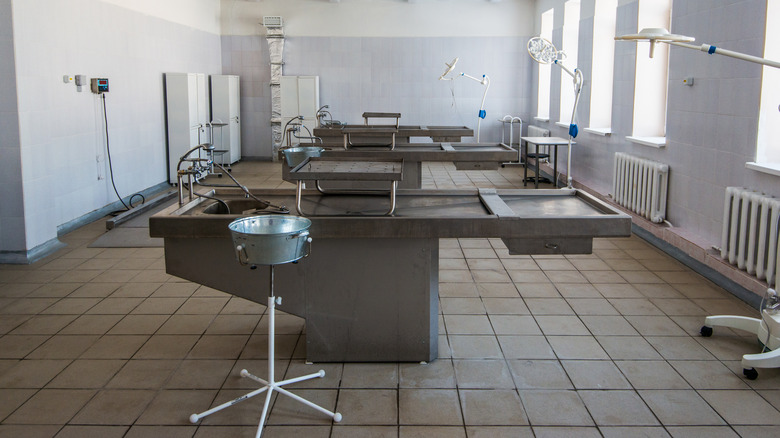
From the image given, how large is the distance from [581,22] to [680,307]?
5218 millimetres

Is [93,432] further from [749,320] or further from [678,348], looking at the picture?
[749,320]

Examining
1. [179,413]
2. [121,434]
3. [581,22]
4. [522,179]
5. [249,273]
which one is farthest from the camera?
[522,179]

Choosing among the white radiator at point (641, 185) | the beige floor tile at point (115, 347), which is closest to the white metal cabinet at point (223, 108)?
the white radiator at point (641, 185)

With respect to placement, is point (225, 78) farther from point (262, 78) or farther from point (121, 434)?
point (121, 434)

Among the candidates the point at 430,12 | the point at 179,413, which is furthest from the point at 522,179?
the point at 179,413

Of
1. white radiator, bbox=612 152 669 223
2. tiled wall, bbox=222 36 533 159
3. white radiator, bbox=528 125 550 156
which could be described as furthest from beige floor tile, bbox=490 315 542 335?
tiled wall, bbox=222 36 533 159

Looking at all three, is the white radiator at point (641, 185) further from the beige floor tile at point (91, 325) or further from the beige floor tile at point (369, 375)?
the beige floor tile at point (91, 325)

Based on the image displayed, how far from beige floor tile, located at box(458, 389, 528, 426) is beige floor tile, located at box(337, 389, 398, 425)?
1.02ft

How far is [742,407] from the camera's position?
9.17 feet

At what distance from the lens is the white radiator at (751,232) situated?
3879mm

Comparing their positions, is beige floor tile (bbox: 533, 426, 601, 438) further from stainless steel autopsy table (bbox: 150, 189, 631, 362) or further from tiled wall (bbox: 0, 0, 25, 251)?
tiled wall (bbox: 0, 0, 25, 251)

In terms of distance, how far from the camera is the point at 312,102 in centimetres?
1115

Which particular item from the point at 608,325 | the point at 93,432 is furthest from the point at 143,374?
the point at 608,325

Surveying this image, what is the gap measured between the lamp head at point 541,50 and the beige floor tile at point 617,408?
3.98 meters
